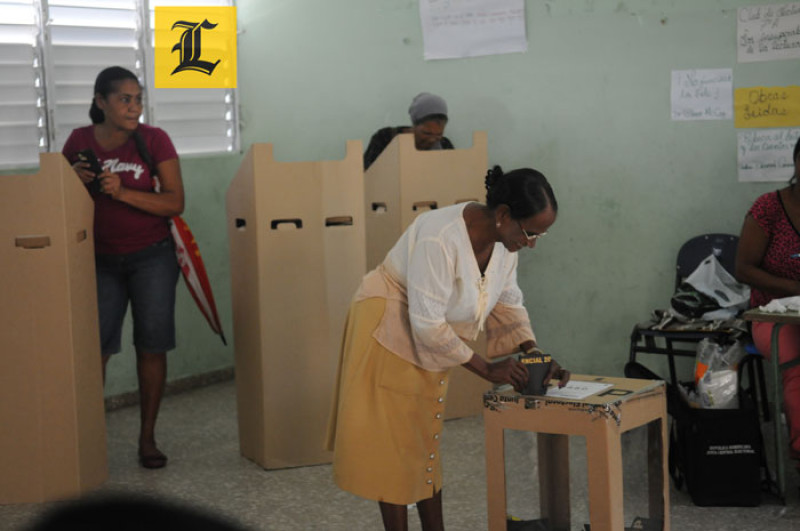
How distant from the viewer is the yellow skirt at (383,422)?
9.47 ft

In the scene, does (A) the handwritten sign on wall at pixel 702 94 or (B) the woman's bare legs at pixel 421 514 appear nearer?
(B) the woman's bare legs at pixel 421 514

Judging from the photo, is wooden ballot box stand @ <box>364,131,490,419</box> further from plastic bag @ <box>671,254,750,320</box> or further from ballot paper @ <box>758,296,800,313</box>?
ballot paper @ <box>758,296,800,313</box>

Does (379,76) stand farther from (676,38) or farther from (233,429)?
(233,429)

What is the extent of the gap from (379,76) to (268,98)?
0.65 meters

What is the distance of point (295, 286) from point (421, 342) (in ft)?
4.41

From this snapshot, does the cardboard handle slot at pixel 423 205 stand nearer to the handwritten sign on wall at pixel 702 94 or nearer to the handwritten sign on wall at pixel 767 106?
the handwritten sign on wall at pixel 702 94

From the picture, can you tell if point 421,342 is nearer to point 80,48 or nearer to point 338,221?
point 338,221

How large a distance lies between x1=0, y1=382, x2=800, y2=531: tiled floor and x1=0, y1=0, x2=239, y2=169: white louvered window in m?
1.43

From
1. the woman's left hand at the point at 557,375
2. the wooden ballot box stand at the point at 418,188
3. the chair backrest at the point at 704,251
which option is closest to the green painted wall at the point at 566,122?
the chair backrest at the point at 704,251

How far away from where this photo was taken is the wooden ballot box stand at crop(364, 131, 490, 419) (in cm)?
448

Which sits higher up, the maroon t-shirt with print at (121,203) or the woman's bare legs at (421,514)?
the maroon t-shirt with print at (121,203)

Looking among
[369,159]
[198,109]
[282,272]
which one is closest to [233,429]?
[282,272]

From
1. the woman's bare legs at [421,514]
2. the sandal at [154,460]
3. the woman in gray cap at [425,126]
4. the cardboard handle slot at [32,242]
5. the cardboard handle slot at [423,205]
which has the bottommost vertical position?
the sandal at [154,460]

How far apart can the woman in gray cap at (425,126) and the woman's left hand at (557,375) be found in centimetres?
206
